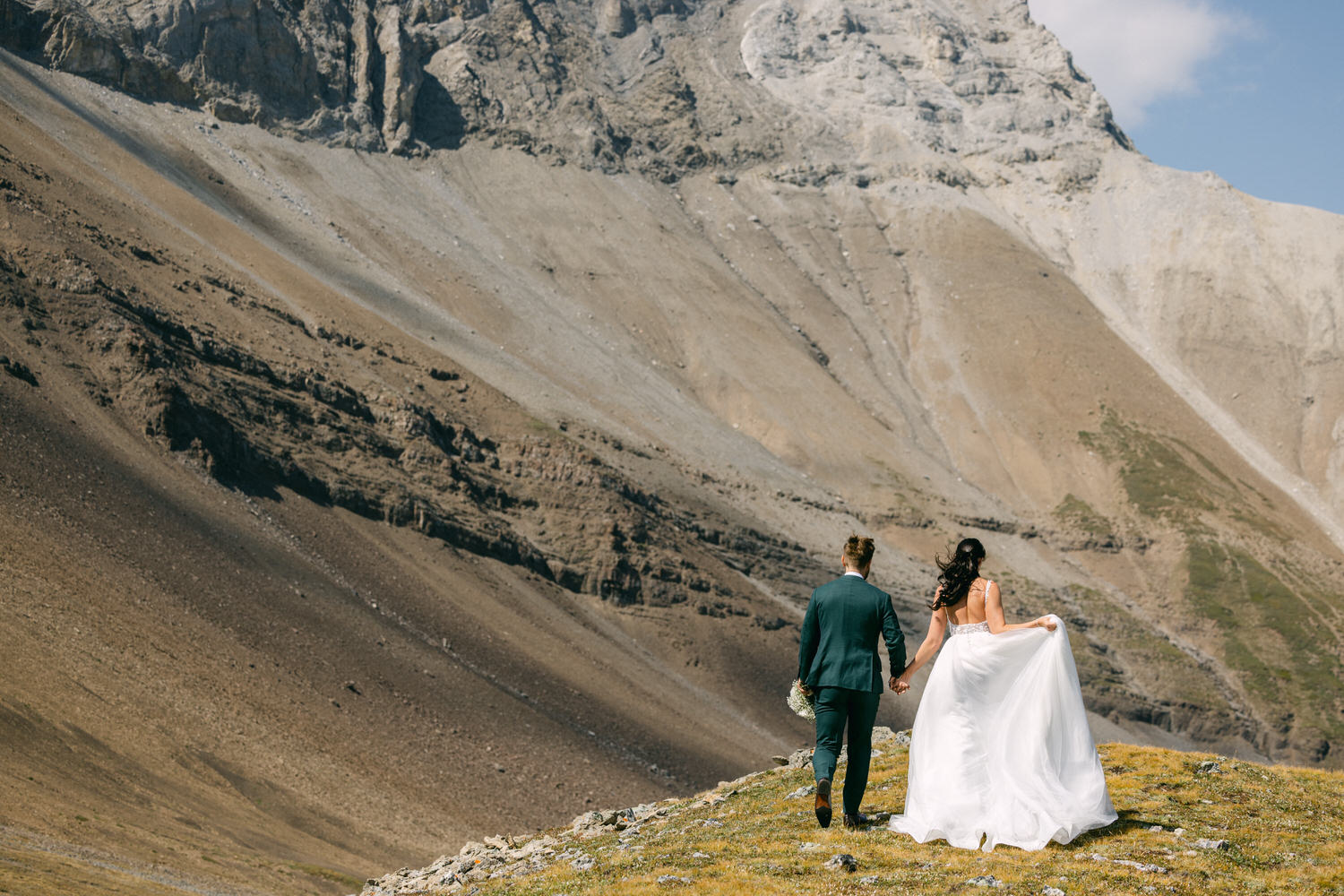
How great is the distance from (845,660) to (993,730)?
1660mm

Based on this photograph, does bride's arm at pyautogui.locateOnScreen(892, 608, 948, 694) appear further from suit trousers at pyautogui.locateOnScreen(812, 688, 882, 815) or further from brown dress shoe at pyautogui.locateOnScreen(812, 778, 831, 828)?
brown dress shoe at pyautogui.locateOnScreen(812, 778, 831, 828)

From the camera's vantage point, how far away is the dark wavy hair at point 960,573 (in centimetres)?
1186

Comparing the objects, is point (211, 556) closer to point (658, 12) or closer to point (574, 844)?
point (574, 844)

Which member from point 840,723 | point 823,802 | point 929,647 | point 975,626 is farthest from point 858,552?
point 823,802

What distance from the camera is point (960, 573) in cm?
1192

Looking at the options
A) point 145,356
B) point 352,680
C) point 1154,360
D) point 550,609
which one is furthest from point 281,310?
point 1154,360

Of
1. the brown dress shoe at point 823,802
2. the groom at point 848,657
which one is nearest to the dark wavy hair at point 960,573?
the groom at point 848,657

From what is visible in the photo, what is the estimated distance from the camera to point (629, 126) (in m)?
152

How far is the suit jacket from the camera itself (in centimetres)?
1174

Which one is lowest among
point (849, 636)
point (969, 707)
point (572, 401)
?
point (969, 707)

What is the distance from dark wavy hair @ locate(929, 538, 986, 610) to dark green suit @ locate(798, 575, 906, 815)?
58cm

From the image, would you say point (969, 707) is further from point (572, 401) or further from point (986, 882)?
point (572, 401)

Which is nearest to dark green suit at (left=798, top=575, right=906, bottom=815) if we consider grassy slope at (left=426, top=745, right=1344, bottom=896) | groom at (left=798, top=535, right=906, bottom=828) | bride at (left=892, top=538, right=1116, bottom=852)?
groom at (left=798, top=535, right=906, bottom=828)

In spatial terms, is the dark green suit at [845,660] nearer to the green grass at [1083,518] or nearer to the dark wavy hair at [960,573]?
the dark wavy hair at [960,573]
